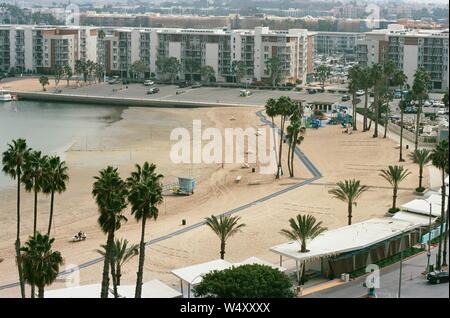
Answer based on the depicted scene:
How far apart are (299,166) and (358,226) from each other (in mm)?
17499

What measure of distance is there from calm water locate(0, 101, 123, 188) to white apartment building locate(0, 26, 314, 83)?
1497cm

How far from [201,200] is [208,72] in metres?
49.7

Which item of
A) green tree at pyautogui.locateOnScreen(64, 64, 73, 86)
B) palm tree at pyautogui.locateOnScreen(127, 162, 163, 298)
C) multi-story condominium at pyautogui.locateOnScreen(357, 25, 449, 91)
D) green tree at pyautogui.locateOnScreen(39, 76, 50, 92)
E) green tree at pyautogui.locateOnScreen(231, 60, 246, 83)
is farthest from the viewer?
green tree at pyautogui.locateOnScreen(64, 64, 73, 86)

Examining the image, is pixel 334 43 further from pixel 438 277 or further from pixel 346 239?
pixel 438 277

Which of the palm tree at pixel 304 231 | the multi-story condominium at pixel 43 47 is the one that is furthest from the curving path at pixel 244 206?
the multi-story condominium at pixel 43 47

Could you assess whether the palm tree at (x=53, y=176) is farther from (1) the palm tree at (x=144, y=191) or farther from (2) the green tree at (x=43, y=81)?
(2) the green tree at (x=43, y=81)

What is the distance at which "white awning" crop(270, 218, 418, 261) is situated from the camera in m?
24.5

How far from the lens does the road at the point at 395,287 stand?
22344mm

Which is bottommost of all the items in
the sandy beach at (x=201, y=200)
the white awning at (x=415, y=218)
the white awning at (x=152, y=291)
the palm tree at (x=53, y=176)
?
the sandy beach at (x=201, y=200)

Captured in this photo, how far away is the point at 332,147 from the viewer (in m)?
51.5

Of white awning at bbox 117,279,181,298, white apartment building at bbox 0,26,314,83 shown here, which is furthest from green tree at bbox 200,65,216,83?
white awning at bbox 117,279,181,298

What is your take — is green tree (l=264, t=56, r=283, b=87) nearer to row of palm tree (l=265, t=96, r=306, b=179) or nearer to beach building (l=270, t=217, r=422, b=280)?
row of palm tree (l=265, t=96, r=306, b=179)

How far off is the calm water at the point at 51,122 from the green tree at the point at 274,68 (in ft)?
54.8
